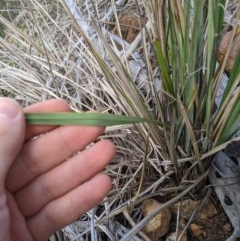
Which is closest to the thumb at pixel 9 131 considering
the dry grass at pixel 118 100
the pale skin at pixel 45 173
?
the pale skin at pixel 45 173

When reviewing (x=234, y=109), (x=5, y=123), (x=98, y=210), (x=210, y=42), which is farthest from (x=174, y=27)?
(x=98, y=210)

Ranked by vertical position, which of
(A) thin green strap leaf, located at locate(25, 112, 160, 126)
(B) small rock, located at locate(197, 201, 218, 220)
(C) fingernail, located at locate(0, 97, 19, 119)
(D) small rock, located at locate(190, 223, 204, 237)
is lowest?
(D) small rock, located at locate(190, 223, 204, 237)

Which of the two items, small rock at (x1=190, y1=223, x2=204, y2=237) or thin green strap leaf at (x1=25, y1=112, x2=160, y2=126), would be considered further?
small rock at (x1=190, y1=223, x2=204, y2=237)

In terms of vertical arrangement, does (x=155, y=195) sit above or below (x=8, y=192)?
below

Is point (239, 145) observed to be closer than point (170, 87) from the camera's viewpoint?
No

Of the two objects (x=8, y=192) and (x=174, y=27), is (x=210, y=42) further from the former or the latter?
(x=8, y=192)

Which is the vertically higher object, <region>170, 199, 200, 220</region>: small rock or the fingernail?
the fingernail

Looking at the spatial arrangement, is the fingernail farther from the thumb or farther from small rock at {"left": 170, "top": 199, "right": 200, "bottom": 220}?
small rock at {"left": 170, "top": 199, "right": 200, "bottom": 220}

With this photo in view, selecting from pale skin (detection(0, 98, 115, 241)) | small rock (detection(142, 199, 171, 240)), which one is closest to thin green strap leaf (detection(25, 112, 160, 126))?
pale skin (detection(0, 98, 115, 241))
